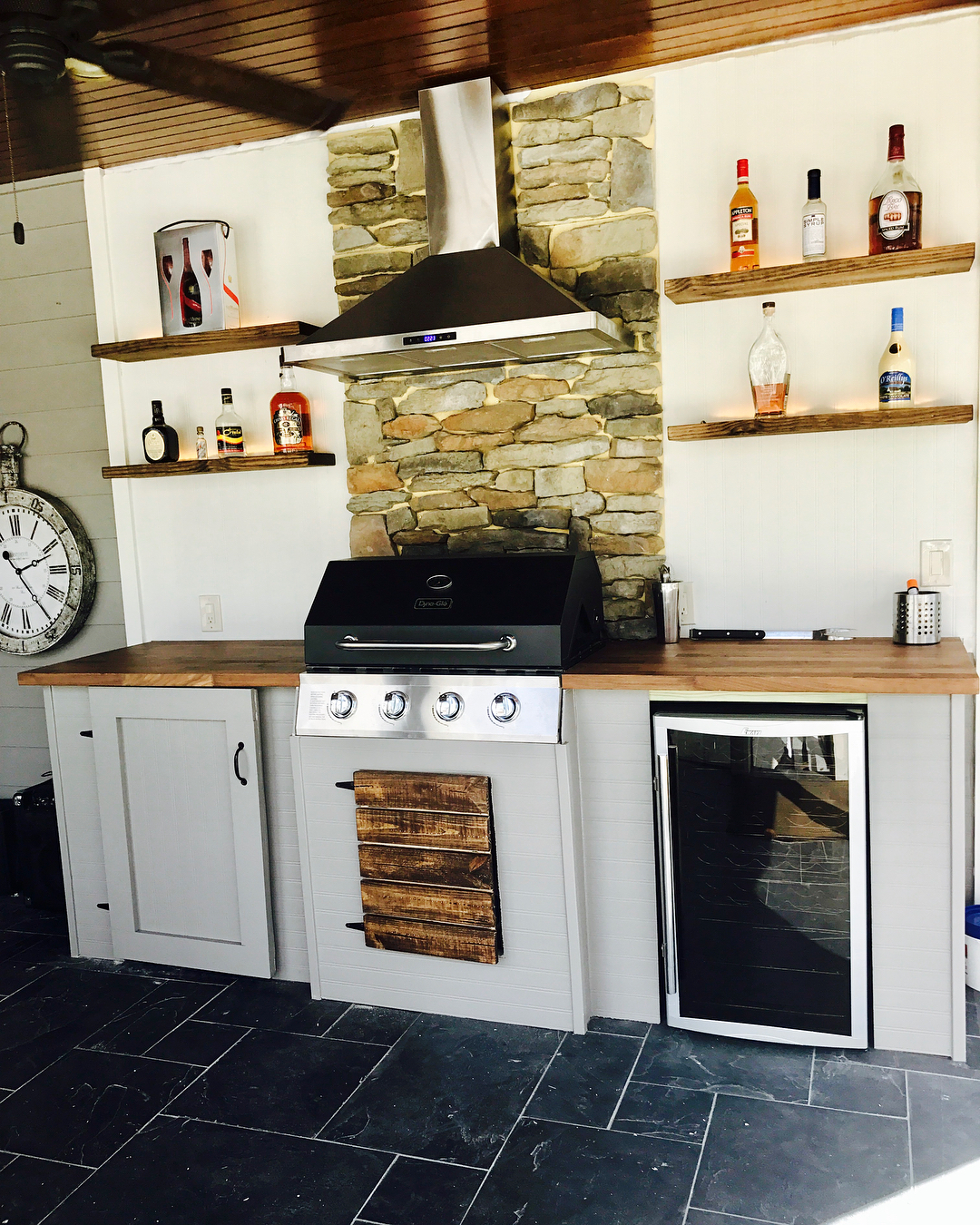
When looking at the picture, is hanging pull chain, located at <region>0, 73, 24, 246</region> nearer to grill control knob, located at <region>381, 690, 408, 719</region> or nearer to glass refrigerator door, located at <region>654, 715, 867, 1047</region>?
grill control knob, located at <region>381, 690, 408, 719</region>

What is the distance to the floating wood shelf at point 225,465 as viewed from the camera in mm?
3074

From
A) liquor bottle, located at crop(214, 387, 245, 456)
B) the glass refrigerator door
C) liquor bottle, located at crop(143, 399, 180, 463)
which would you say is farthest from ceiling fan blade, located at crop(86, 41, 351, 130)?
the glass refrigerator door

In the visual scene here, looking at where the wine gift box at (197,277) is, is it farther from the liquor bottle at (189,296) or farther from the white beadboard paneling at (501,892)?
the white beadboard paneling at (501,892)

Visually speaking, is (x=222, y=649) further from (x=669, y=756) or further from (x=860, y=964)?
(x=860, y=964)

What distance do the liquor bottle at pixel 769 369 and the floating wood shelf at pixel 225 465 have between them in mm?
1354

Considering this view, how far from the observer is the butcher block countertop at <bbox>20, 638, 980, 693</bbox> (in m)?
2.18

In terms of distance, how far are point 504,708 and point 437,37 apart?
1721 millimetres

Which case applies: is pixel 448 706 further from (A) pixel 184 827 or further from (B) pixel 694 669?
(A) pixel 184 827

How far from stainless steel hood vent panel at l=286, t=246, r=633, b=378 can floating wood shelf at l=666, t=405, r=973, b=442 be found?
0.35 m

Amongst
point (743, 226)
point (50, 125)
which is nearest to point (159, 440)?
point (50, 125)

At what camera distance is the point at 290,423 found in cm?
313

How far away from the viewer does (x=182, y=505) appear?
11.4 feet

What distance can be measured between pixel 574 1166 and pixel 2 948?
84.1 inches

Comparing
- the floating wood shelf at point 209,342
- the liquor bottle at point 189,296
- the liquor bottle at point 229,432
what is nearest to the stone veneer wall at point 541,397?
the floating wood shelf at point 209,342
